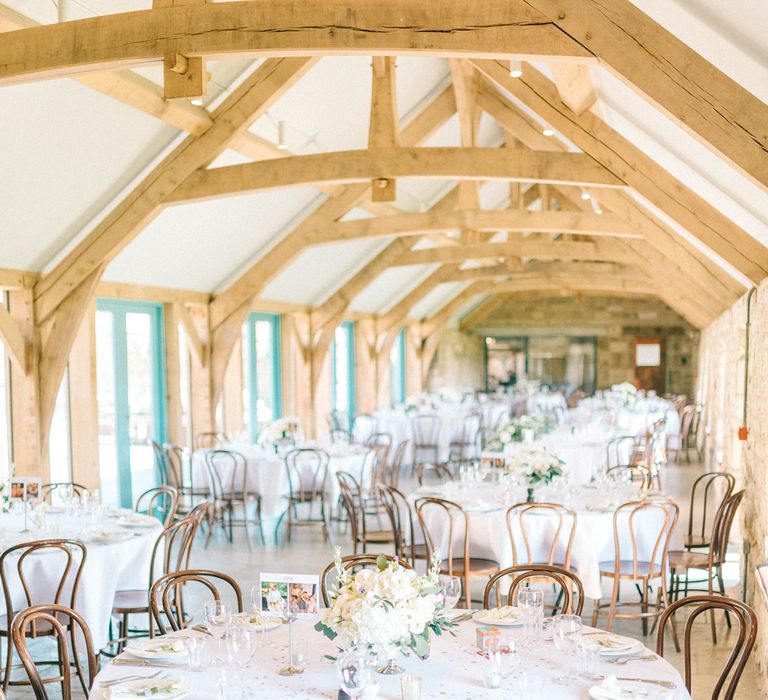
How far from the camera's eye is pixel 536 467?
6410 millimetres

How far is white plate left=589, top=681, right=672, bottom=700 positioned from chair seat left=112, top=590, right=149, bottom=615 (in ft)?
10.3

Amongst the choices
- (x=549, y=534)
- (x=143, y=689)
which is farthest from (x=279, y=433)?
(x=143, y=689)

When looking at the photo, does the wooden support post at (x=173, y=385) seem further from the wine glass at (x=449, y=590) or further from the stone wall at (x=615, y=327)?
the stone wall at (x=615, y=327)

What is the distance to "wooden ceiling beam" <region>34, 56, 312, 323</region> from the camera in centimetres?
783

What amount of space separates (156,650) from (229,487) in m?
5.92

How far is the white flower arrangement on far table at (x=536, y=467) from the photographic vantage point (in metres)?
6.41

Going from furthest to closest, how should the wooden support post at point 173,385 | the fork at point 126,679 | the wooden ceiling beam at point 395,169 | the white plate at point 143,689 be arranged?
the wooden support post at point 173,385
the wooden ceiling beam at point 395,169
the fork at point 126,679
the white plate at point 143,689

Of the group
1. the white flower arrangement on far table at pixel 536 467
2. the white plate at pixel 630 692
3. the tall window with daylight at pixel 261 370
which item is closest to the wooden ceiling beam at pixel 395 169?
the white flower arrangement on far table at pixel 536 467

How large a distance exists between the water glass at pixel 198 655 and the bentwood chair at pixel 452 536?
2.65 metres

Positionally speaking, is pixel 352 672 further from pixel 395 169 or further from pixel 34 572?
pixel 395 169

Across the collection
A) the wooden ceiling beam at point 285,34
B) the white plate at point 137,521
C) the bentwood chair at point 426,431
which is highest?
the wooden ceiling beam at point 285,34

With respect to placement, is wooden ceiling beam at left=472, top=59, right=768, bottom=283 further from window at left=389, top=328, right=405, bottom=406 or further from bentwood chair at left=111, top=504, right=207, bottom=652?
window at left=389, top=328, right=405, bottom=406

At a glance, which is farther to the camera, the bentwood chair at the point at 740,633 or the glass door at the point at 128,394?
the glass door at the point at 128,394

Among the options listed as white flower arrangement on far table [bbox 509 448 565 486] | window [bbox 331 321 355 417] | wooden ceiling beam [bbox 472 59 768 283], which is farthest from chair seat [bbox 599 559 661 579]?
window [bbox 331 321 355 417]
